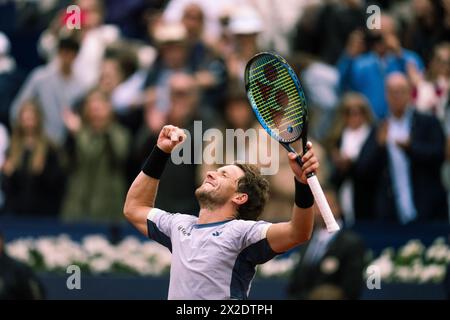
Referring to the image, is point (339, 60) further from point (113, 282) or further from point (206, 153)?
point (113, 282)

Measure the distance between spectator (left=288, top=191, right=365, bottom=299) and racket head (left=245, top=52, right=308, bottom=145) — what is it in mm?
4110

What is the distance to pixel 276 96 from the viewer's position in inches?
280

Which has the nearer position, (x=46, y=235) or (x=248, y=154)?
(x=248, y=154)

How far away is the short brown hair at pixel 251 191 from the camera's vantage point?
7.07 m

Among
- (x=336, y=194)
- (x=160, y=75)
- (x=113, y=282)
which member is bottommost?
(x=113, y=282)

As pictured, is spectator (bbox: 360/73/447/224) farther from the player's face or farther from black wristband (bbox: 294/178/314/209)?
black wristband (bbox: 294/178/314/209)

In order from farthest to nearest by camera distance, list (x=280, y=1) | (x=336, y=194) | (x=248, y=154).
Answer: (x=280, y=1) < (x=336, y=194) < (x=248, y=154)

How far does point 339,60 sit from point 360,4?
2.05ft

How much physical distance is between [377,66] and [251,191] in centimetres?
558

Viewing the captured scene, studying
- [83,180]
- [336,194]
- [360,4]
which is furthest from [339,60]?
[83,180]

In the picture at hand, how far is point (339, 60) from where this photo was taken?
496 inches

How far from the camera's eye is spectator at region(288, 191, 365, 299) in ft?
36.9

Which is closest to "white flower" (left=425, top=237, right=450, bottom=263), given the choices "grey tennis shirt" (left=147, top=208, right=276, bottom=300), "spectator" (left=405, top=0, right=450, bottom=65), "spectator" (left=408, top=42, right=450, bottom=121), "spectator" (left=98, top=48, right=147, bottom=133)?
"spectator" (left=408, top=42, right=450, bottom=121)

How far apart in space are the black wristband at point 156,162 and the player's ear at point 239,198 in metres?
0.48
